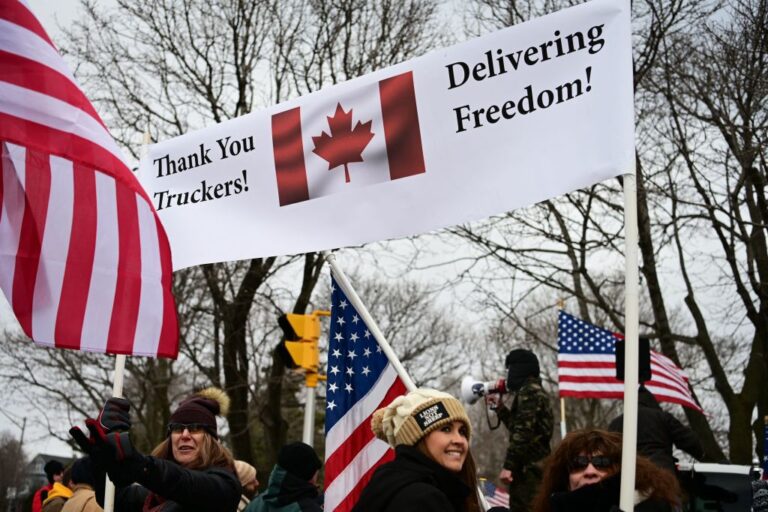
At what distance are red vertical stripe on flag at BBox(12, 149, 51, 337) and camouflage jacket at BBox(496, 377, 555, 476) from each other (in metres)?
3.64

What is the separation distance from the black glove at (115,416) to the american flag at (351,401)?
242cm

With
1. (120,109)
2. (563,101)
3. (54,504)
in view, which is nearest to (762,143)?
(563,101)

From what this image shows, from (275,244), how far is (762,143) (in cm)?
762

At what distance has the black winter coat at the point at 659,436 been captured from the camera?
26.0 ft

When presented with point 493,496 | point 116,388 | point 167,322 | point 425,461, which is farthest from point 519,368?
point 493,496

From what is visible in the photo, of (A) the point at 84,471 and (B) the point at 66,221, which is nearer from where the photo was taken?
(B) the point at 66,221

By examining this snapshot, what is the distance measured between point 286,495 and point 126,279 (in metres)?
1.99

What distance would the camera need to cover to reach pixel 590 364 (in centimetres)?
1256

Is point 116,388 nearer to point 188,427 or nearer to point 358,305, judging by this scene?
point 188,427

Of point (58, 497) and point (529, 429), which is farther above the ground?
point (529, 429)

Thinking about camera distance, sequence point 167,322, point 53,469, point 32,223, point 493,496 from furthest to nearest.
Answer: point 493,496
point 53,469
point 167,322
point 32,223

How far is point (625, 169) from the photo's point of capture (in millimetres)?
4734

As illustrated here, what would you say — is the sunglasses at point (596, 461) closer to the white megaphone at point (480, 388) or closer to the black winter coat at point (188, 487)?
the black winter coat at point (188, 487)

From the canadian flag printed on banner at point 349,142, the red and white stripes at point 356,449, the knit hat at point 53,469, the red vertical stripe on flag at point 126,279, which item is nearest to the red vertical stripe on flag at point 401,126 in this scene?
the canadian flag printed on banner at point 349,142
